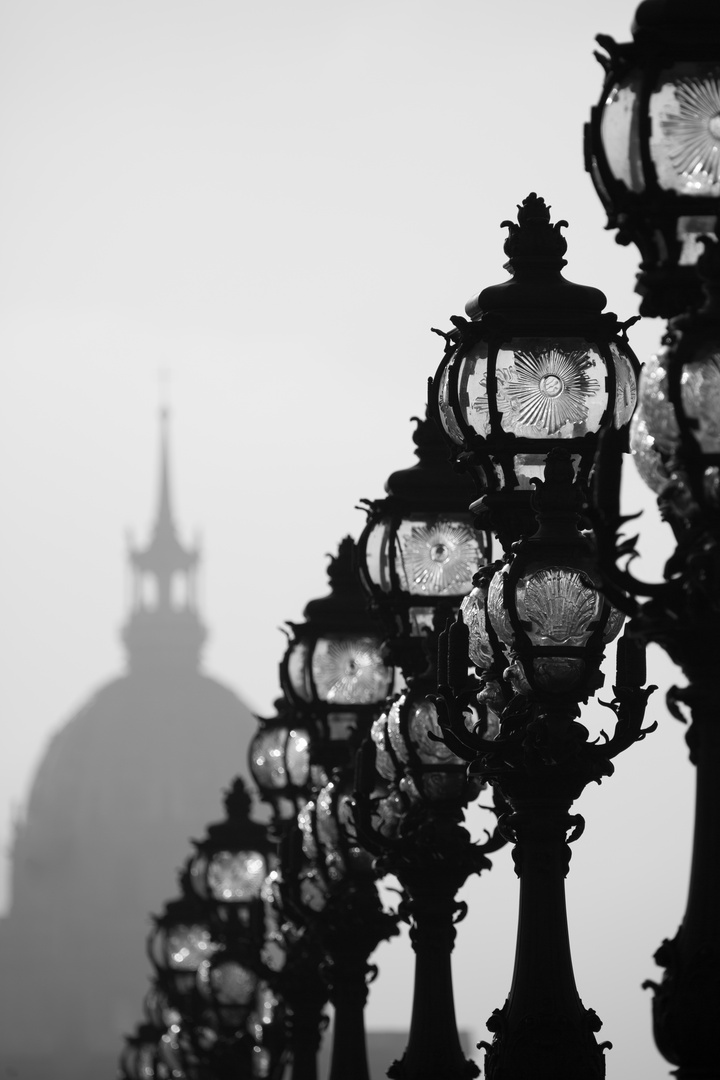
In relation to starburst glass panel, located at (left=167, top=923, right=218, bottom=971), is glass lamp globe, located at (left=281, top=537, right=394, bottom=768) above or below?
below

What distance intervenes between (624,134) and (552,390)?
10.7 ft

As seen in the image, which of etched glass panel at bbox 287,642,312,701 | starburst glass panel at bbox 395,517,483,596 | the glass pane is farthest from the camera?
etched glass panel at bbox 287,642,312,701

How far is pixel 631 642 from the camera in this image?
41.4 feet

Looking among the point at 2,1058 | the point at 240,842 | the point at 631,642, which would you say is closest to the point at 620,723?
the point at 631,642

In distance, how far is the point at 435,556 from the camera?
618 inches

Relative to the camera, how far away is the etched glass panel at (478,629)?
1266 centimetres

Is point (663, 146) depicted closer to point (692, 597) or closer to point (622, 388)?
point (692, 597)

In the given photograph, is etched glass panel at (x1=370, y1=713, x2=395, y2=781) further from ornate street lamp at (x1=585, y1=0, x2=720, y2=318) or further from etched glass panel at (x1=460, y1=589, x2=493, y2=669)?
ornate street lamp at (x1=585, y1=0, x2=720, y2=318)

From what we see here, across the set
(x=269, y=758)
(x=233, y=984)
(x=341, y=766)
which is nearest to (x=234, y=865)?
(x=233, y=984)

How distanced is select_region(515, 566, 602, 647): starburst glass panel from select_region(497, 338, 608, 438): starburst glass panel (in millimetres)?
808

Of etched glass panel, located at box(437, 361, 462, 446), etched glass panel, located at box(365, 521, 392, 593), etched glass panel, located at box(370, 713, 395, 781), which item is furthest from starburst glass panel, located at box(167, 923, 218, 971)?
etched glass panel, located at box(437, 361, 462, 446)

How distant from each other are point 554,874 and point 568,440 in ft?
5.48

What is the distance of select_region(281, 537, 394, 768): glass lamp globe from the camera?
18.6 m

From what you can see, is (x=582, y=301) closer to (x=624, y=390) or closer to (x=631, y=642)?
(x=624, y=390)
